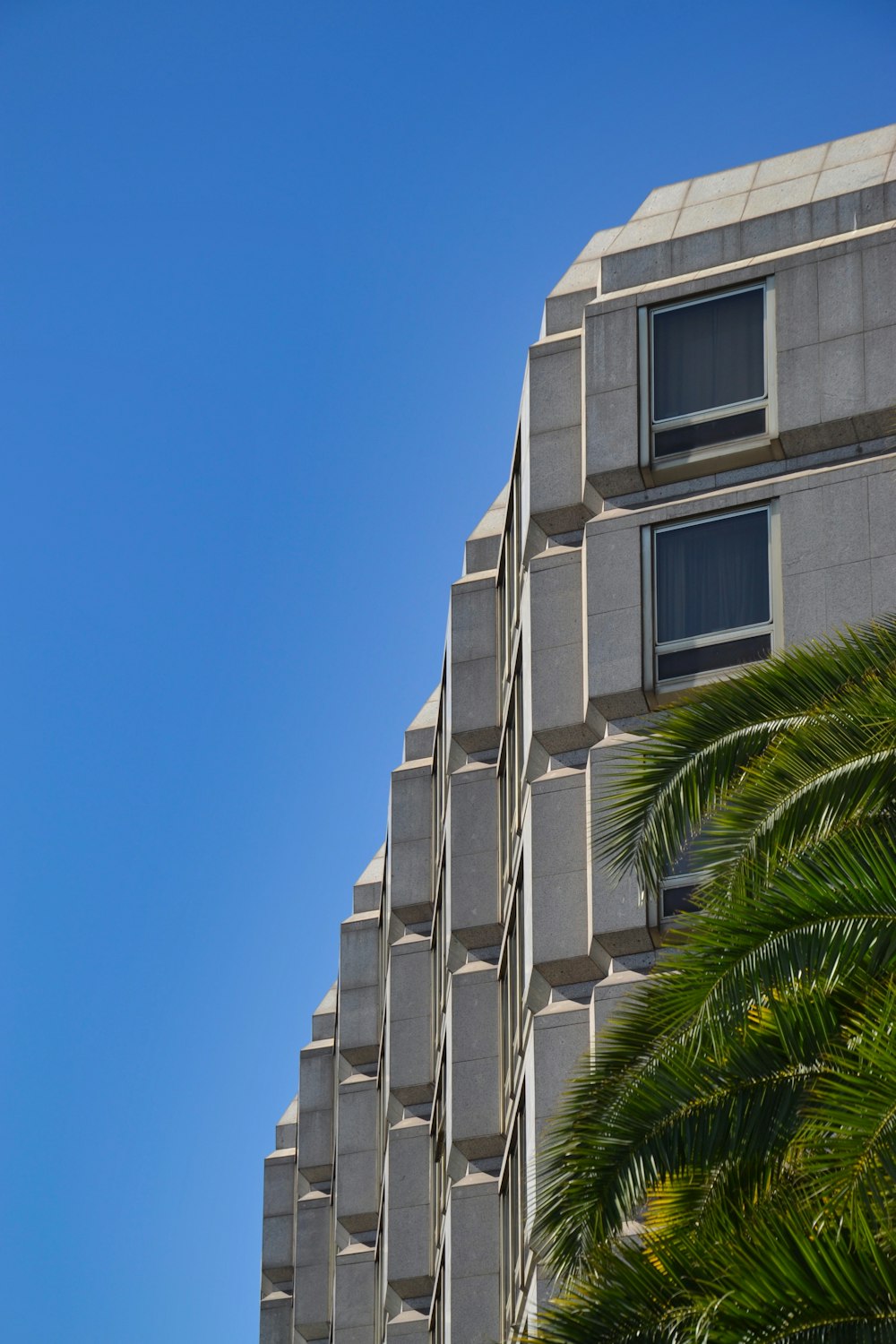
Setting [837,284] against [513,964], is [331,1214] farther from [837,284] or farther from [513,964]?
[837,284]

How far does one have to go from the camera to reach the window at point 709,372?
26.3 metres

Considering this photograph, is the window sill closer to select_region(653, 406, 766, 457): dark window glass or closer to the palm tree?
select_region(653, 406, 766, 457): dark window glass

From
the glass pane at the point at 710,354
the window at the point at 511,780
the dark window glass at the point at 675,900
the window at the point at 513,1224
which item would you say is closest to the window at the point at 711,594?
the glass pane at the point at 710,354

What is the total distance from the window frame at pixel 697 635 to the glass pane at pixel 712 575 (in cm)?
5

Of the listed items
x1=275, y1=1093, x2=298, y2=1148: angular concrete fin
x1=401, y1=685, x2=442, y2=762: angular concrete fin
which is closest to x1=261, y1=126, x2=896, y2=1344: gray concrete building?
x1=401, y1=685, x2=442, y2=762: angular concrete fin

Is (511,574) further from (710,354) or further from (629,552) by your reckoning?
(710,354)

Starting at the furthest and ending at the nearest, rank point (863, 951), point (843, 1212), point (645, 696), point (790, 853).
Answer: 1. point (645, 696)
2. point (790, 853)
3. point (863, 951)
4. point (843, 1212)

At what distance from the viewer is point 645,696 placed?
84.4 ft

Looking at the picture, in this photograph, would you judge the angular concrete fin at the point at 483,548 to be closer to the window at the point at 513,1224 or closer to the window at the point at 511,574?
the window at the point at 511,574

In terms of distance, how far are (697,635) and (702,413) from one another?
2.87 m

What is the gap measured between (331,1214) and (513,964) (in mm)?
23077

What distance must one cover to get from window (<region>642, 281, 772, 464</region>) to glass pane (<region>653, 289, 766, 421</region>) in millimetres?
11

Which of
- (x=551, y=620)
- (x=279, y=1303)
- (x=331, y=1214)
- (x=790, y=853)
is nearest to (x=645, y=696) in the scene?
(x=551, y=620)

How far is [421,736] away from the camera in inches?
1697
